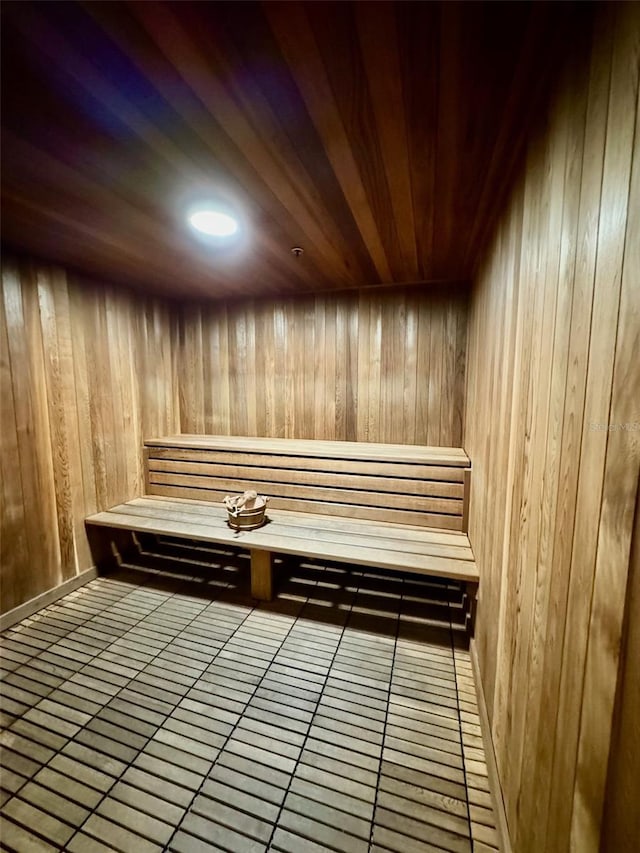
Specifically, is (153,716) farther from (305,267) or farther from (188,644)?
(305,267)

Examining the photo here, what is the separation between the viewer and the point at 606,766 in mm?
598

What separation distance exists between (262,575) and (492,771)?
151cm

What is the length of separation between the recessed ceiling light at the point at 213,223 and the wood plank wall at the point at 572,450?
1.29 metres

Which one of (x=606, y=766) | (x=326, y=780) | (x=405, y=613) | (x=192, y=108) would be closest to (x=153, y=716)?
(x=326, y=780)

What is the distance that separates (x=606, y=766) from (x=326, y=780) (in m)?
1.04

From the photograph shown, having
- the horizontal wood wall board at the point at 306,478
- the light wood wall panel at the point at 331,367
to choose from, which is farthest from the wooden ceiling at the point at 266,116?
the horizontal wood wall board at the point at 306,478

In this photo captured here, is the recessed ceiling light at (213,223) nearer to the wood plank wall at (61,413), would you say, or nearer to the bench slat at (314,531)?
the wood plank wall at (61,413)

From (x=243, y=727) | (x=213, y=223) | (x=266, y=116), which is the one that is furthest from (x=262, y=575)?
(x=266, y=116)

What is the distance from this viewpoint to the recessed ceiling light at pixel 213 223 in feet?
5.42

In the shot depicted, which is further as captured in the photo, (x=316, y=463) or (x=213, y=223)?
(x=316, y=463)

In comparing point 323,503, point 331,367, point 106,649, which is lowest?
point 106,649

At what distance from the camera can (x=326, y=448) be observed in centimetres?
267

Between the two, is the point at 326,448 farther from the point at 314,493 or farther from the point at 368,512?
the point at 368,512

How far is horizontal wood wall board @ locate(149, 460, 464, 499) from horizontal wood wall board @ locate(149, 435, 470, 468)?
5.1 inches
